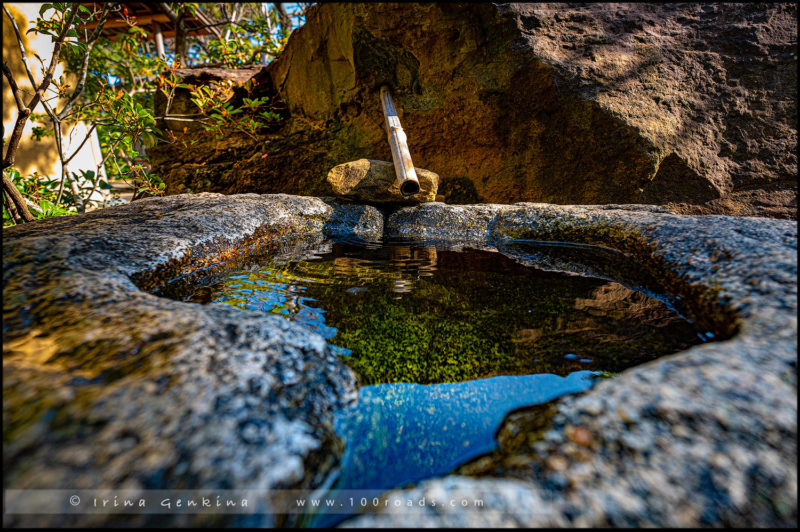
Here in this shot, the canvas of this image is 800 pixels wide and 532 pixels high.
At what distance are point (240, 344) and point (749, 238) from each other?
92.6 inches

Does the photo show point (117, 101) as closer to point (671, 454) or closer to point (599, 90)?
point (671, 454)

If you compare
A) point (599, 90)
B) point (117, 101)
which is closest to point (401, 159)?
point (599, 90)

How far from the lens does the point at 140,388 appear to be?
0.88m

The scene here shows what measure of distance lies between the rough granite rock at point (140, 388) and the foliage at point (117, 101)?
2.55 m

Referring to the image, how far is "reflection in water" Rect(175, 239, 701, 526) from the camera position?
1.08 m

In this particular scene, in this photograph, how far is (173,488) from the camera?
0.71 metres


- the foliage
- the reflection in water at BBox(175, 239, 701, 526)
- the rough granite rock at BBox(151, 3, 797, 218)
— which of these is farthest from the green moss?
the rough granite rock at BBox(151, 3, 797, 218)

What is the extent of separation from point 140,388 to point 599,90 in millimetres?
5553

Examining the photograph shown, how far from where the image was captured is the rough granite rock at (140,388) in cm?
72

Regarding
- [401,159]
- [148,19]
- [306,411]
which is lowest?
[306,411]

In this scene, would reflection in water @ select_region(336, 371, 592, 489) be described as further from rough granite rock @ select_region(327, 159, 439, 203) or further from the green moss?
rough granite rock @ select_region(327, 159, 439, 203)

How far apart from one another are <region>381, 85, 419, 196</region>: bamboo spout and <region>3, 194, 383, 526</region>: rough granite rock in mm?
2798

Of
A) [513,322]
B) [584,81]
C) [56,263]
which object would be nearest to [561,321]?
[513,322]

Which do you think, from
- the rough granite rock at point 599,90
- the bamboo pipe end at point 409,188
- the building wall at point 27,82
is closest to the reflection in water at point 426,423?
the bamboo pipe end at point 409,188
